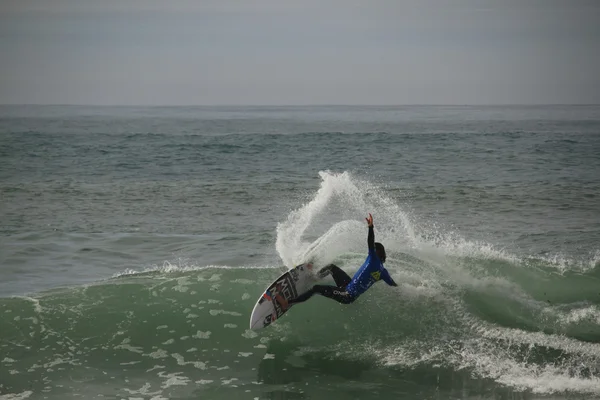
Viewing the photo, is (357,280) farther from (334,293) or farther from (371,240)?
(371,240)

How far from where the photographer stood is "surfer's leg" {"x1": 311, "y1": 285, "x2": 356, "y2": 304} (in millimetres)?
10945

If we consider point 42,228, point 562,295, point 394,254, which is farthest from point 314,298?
point 42,228

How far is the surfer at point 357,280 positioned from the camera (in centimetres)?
1066

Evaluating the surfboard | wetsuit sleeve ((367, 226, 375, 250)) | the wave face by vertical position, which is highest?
wetsuit sleeve ((367, 226, 375, 250))

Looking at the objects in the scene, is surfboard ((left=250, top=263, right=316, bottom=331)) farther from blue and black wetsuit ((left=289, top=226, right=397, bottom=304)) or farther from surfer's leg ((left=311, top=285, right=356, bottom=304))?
surfer's leg ((left=311, top=285, right=356, bottom=304))

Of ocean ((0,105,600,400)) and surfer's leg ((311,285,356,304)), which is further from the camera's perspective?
surfer's leg ((311,285,356,304))

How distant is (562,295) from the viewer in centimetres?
1246

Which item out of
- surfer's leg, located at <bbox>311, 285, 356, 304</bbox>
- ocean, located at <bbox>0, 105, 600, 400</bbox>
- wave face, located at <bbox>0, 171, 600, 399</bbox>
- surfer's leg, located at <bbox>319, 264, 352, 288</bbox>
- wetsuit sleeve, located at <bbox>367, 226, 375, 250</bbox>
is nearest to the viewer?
wave face, located at <bbox>0, 171, 600, 399</bbox>

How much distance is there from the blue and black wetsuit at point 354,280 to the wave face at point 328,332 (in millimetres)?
602

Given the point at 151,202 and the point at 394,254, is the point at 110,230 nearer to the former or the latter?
the point at 151,202

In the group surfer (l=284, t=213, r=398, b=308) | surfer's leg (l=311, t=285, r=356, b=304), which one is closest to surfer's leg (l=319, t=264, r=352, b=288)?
surfer (l=284, t=213, r=398, b=308)

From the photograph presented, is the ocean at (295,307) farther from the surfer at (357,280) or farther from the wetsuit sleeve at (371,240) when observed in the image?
the wetsuit sleeve at (371,240)

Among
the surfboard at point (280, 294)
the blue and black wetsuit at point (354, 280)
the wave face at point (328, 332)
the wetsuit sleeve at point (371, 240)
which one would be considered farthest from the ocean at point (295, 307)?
the wetsuit sleeve at point (371, 240)

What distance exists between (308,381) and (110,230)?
10.3 meters
